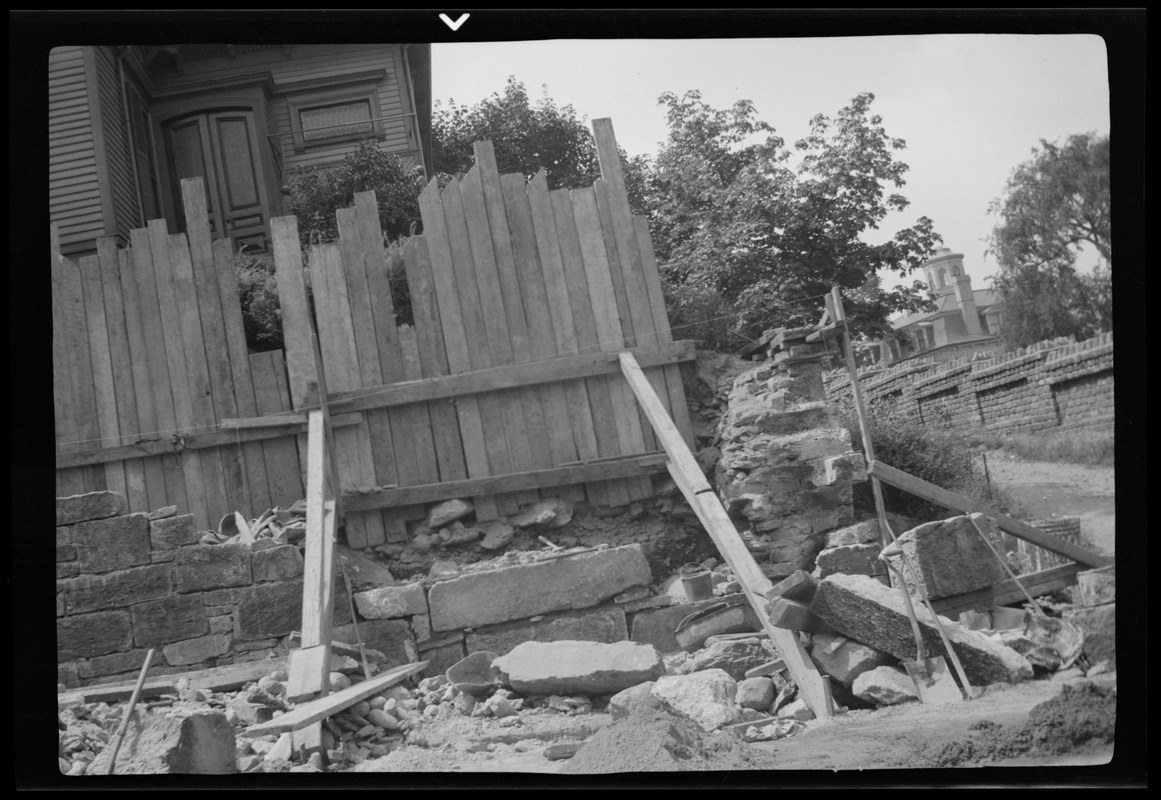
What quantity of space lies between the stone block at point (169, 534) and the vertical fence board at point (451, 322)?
5.42ft

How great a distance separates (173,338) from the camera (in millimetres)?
5629

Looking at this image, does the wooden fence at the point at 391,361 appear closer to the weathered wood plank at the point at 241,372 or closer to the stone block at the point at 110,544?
the weathered wood plank at the point at 241,372

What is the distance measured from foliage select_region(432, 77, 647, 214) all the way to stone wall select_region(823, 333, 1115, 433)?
7.38 ft

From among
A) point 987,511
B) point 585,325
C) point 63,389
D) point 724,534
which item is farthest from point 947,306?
point 63,389

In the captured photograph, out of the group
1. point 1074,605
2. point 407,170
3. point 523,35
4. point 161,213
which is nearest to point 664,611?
point 1074,605

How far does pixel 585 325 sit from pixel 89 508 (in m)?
3.04

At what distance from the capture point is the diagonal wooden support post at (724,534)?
12.9 ft

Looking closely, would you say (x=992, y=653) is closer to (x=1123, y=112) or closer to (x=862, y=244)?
(x=1123, y=112)

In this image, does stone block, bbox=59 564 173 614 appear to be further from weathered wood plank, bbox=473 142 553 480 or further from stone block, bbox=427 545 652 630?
weathered wood plank, bbox=473 142 553 480

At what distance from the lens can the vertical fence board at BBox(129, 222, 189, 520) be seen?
18.2 feet

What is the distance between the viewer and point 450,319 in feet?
18.9

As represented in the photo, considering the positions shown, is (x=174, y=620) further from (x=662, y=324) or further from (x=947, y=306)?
(x=947, y=306)

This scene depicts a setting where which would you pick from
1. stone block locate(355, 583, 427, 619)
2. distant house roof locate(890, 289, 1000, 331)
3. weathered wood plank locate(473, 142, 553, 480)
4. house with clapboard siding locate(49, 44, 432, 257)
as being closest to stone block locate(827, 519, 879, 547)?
distant house roof locate(890, 289, 1000, 331)

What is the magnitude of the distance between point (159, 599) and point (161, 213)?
4.71 meters
